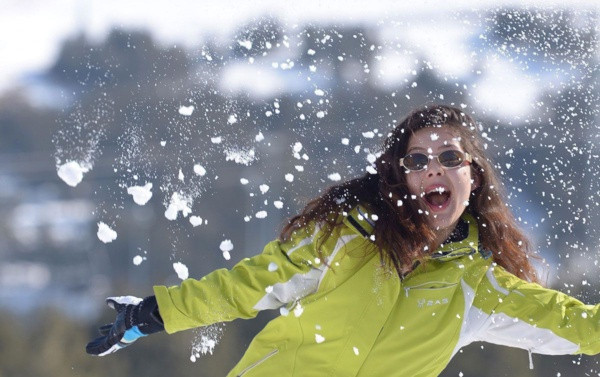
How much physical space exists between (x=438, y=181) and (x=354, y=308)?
570 mm

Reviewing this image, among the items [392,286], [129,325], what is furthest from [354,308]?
[129,325]

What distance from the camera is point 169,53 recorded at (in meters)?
8.31

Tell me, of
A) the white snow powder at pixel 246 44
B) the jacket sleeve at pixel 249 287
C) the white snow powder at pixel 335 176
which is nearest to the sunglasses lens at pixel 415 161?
the jacket sleeve at pixel 249 287

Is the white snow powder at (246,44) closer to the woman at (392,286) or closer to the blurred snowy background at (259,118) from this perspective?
the blurred snowy background at (259,118)

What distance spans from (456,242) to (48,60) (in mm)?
6475

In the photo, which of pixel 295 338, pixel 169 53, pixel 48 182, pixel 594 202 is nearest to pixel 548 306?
pixel 295 338

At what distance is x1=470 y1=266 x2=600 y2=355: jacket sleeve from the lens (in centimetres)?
344

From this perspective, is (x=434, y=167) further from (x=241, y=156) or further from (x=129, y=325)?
(x=241, y=156)

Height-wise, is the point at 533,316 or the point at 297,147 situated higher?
the point at 533,316

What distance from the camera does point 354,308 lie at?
10.7ft

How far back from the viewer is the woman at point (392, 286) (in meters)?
3.26

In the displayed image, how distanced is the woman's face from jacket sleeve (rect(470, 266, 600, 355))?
34 cm

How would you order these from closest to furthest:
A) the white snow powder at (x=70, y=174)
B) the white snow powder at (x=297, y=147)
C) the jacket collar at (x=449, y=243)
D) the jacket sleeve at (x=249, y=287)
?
the jacket sleeve at (x=249, y=287)
the jacket collar at (x=449, y=243)
the white snow powder at (x=70, y=174)
the white snow powder at (x=297, y=147)

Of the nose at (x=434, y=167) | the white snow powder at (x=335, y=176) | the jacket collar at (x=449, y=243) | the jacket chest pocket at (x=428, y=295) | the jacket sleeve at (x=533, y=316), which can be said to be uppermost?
the nose at (x=434, y=167)
